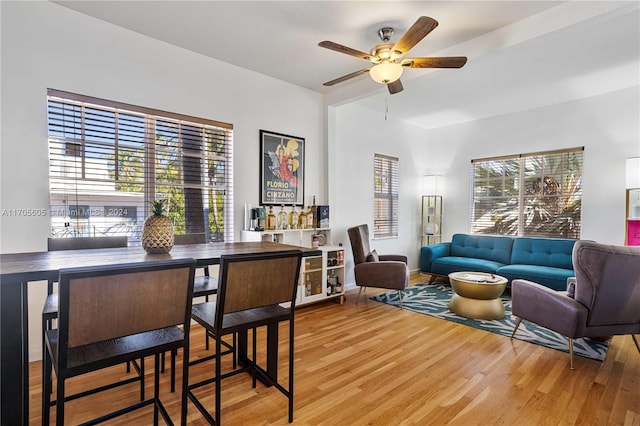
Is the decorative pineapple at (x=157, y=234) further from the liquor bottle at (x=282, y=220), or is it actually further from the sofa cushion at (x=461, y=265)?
the sofa cushion at (x=461, y=265)

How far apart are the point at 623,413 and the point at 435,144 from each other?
5.08 metres

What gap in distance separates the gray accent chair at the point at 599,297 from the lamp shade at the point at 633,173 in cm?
209

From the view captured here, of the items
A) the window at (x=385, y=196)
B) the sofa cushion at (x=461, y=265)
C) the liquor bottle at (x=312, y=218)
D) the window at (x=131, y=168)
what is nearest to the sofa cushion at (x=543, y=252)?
the sofa cushion at (x=461, y=265)

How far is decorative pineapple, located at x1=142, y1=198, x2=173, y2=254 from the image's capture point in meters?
1.92

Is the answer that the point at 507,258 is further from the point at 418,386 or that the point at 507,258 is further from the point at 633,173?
the point at 418,386

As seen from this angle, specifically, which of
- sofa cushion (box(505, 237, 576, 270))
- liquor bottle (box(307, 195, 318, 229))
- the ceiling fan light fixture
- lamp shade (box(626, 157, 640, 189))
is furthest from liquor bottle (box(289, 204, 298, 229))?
lamp shade (box(626, 157, 640, 189))

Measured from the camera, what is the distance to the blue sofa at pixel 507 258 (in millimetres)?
4168

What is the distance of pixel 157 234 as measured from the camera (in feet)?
6.31

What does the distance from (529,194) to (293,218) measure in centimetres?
388

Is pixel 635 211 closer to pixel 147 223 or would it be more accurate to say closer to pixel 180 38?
pixel 147 223

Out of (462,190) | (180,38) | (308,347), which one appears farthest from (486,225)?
(180,38)

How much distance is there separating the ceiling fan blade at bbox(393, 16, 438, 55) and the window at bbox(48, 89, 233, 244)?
211cm

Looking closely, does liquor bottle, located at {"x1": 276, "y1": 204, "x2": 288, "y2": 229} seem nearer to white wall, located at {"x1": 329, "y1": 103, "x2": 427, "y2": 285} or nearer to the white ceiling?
white wall, located at {"x1": 329, "y1": 103, "x2": 427, "y2": 285}

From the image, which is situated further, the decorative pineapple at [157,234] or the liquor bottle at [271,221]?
the liquor bottle at [271,221]
